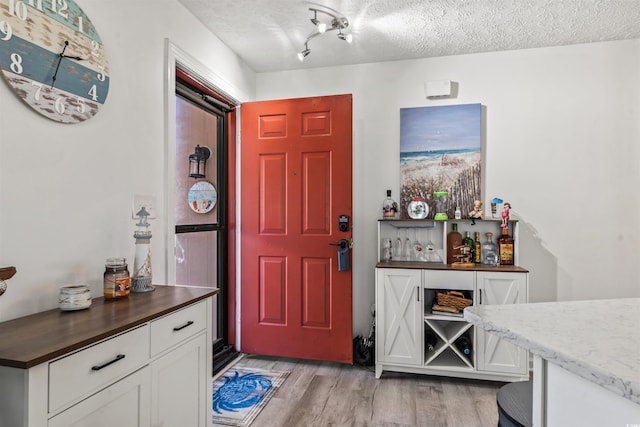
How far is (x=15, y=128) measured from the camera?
4.38ft

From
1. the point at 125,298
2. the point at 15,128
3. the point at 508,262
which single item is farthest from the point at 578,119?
the point at 15,128

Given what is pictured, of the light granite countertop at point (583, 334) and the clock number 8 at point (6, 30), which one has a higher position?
the clock number 8 at point (6, 30)

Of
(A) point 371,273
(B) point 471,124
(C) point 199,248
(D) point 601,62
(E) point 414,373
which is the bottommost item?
(E) point 414,373

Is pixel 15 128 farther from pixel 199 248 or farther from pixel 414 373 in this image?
pixel 414 373

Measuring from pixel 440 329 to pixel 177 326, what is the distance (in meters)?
1.94

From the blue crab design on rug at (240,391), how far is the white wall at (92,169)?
95 centimetres

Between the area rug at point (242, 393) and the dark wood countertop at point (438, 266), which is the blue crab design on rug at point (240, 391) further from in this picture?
the dark wood countertop at point (438, 266)

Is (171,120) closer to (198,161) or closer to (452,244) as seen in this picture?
(198,161)

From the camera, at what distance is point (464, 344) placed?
2686mm

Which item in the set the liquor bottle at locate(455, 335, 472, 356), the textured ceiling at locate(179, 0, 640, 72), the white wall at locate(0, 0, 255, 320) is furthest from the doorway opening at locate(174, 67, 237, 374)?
the liquor bottle at locate(455, 335, 472, 356)

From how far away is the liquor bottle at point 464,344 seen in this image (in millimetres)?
2666

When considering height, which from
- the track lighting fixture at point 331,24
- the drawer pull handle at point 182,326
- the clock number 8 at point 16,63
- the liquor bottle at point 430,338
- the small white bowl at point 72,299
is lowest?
the liquor bottle at point 430,338

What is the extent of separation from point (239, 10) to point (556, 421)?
8.48 feet

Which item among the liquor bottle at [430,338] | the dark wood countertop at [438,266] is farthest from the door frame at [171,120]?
the liquor bottle at [430,338]
